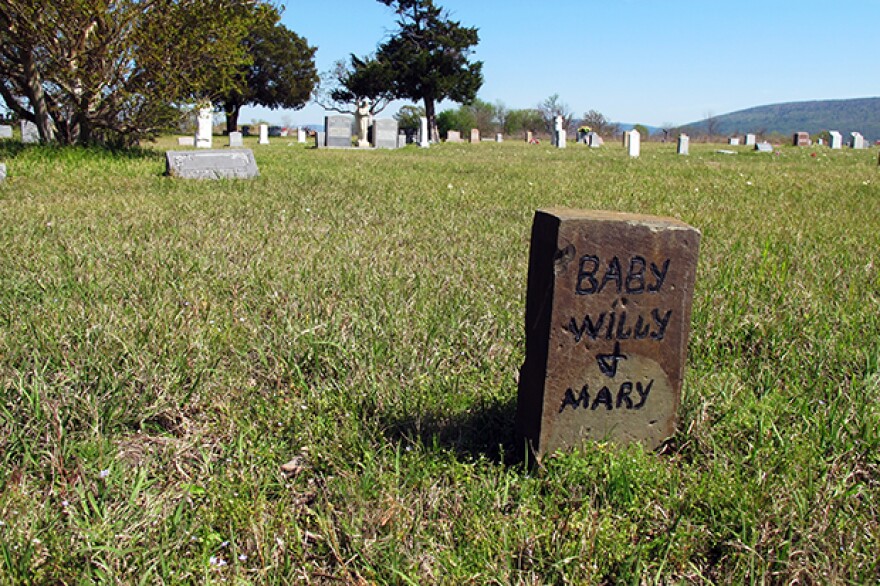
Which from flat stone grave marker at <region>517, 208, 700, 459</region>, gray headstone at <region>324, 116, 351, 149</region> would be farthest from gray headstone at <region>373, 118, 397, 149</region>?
flat stone grave marker at <region>517, 208, 700, 459</region>

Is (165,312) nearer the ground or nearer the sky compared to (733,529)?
nearer the sky

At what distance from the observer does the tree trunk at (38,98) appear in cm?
1198

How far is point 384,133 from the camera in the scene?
Result: 26.2 m

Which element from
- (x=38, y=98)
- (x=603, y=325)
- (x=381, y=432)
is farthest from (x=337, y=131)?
(x=603, y=325)

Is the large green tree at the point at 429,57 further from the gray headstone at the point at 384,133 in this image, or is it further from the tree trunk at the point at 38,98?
the tree trunk at the point at 38,98

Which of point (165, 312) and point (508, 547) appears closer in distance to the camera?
point (508, 547)

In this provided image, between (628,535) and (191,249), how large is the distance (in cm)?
377

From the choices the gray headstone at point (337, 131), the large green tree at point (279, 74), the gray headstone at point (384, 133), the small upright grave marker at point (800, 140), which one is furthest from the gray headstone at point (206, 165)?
the large green tree at point (279, 74)

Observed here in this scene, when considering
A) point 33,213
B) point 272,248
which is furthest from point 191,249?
point 33,213

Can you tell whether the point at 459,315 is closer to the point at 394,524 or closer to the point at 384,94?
the point at 394,524

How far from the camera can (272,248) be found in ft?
16.3

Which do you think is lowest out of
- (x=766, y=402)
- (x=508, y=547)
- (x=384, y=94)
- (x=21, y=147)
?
(x=508, y=547)

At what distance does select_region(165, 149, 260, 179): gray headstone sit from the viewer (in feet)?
31.2

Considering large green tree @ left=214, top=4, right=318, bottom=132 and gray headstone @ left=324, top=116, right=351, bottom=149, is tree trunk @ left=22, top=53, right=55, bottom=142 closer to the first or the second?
gray headstone @ left=324, top=116, right=351, bottom=149
